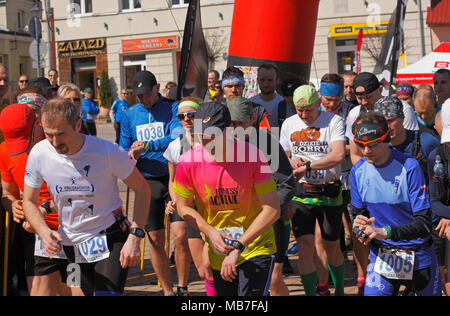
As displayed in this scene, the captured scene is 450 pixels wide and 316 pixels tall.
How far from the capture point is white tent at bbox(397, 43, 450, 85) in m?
15.0

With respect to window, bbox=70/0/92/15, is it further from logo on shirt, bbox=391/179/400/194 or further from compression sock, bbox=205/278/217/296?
logo on shirt, bbox=391/179/400/194

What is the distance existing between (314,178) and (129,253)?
8.34 feet

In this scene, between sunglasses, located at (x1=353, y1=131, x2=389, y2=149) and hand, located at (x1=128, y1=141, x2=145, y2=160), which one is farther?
hand, located at (x1=128, y1=141, x2=145, y2=160)

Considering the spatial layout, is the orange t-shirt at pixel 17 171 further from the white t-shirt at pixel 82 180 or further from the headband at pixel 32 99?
the headband at pixel 32 99

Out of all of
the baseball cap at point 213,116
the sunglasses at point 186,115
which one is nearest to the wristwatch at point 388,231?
the baseball cap at point 213,116

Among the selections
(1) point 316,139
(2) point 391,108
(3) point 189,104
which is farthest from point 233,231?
(3) point 189,104

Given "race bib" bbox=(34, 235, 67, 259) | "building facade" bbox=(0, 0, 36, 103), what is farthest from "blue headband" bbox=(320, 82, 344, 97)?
"building facade" bbox=(0, 0, 36, 103)

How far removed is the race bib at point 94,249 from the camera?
4.40 meters

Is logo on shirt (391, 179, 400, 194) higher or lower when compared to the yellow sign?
lower

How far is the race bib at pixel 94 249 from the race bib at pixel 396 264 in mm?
1917

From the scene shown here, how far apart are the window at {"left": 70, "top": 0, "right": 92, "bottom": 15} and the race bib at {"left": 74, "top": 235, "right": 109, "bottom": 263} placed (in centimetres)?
3593

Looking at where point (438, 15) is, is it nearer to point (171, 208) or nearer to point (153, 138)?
point (153, 138)

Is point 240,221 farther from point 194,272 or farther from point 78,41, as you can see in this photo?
point 78,41

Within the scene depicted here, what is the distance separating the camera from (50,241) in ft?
13.7
